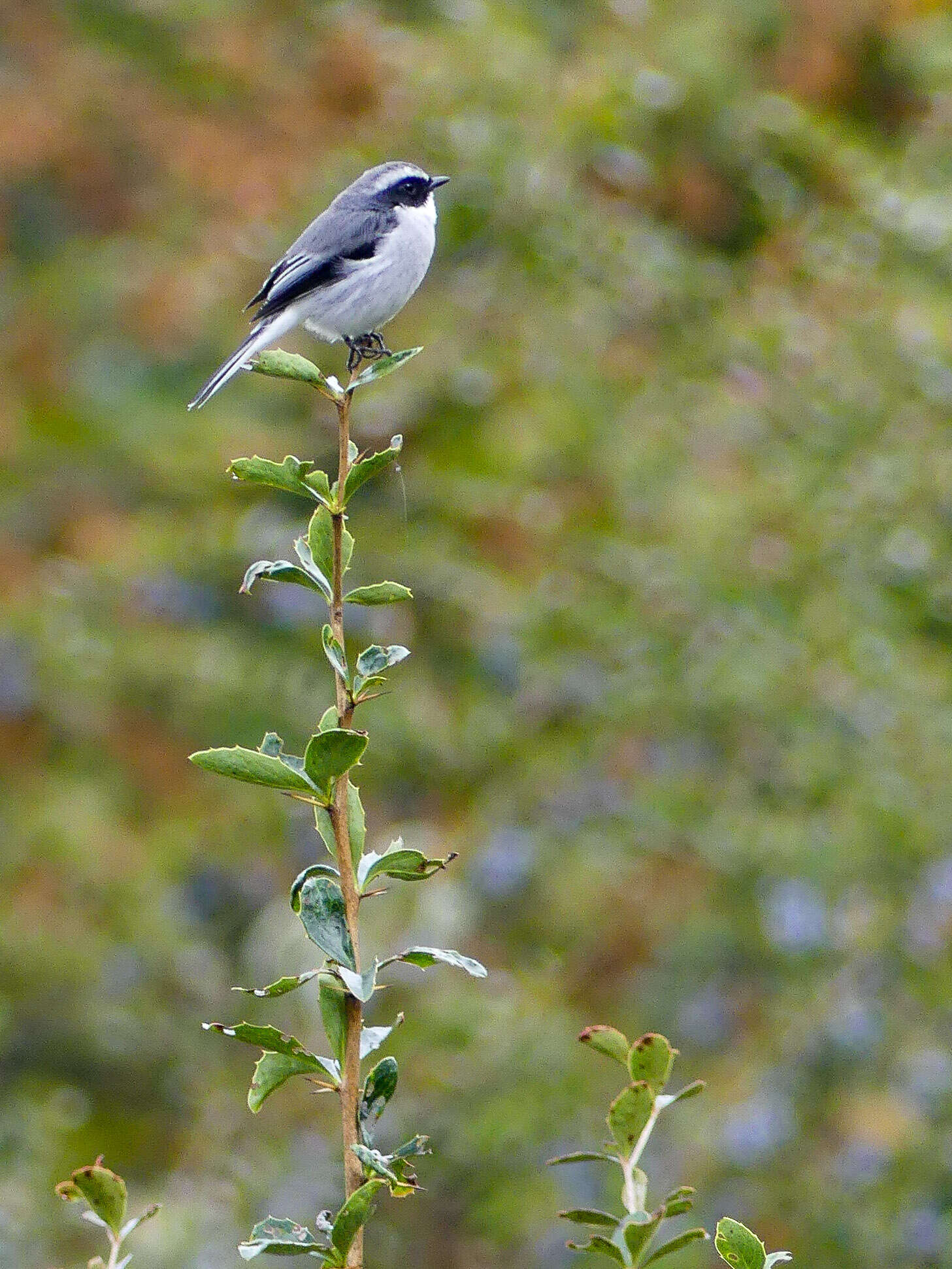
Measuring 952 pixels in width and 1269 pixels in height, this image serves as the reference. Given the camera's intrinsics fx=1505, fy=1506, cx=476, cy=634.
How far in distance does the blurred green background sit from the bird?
26.4 inches

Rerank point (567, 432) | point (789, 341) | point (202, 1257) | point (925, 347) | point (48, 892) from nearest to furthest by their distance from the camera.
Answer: point (202, 1257) < point (925, 347) < point (789, 341) < point (567, 432) < point (48, 892)

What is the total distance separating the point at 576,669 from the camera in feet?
15.0

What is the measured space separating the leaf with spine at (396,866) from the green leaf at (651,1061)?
144 mm

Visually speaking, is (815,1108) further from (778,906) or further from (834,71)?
(834,71)

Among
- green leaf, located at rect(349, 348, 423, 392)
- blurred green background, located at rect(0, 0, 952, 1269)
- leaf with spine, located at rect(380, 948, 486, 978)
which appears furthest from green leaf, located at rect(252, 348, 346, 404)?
blurred green background, located at rect(0, 0, 952, 1269)

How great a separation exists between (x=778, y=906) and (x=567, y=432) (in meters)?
1.66

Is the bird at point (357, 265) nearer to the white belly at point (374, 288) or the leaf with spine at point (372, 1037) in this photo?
the white belly at point (374, 288)

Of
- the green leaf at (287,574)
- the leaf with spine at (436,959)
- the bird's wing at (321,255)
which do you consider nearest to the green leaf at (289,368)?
the green leaf at (287,574)

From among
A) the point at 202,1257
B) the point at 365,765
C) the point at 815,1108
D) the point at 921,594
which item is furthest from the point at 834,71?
the point at 202,1257

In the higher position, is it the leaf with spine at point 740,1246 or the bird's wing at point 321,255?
the bird's wing at point 321,255

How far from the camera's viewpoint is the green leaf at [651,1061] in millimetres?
733

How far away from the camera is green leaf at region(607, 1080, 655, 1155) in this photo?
28.7 inches

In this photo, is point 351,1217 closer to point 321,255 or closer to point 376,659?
point 376,659

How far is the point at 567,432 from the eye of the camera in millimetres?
4715
